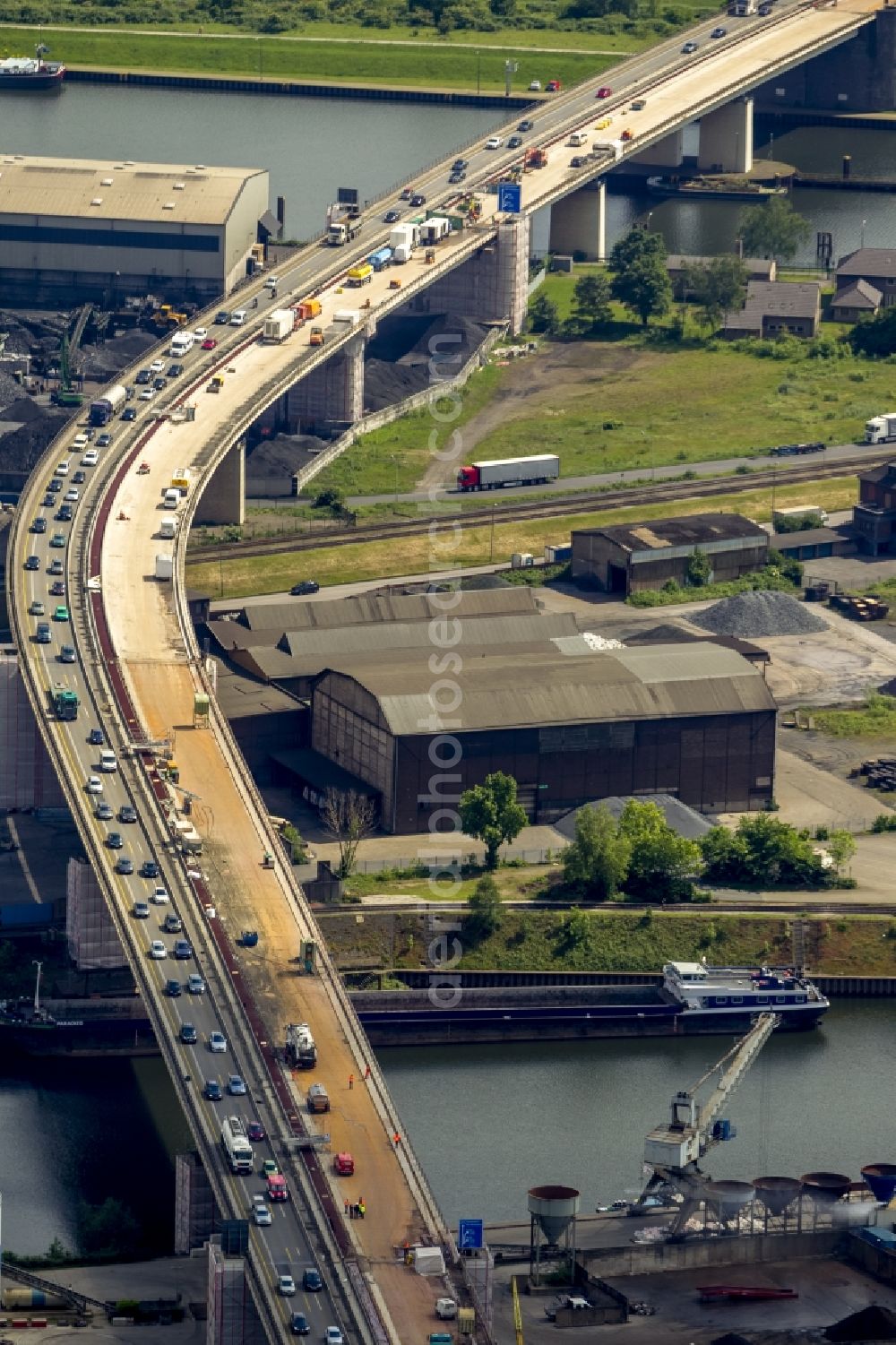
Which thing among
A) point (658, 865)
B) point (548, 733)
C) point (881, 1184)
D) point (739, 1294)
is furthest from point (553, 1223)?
point (548, 733)

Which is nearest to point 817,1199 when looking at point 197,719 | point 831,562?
point 197,719

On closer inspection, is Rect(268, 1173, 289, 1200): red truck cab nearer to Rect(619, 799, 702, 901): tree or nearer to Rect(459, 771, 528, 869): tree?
Rect(619, 799, 702, 901): tree

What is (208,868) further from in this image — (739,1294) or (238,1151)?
(739,1294)

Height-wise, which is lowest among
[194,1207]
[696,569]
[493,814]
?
[194,1207]

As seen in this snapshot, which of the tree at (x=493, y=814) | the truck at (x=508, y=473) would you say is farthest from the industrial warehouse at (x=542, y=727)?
the truck at (x=508, y=473)

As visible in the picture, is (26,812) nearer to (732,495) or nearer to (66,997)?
(66,997)

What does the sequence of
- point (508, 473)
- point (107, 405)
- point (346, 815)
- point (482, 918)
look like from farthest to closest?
point (508, 473) < point (107, 405) < point (346, 815) < point (482, 918)

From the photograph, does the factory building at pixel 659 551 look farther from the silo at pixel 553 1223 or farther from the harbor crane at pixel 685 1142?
the silo at pixel 553 1223
